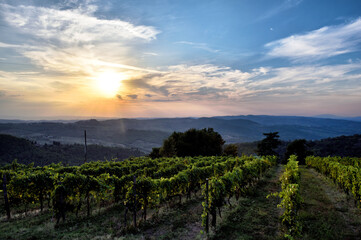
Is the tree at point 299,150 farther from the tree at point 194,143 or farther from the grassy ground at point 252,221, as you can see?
the grassy ground at point 252,221

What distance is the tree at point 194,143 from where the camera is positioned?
47.8 meters

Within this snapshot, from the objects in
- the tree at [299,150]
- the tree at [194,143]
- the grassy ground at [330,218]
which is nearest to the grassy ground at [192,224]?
the grassy ground at [330,218]

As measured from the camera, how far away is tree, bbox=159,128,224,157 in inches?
1881

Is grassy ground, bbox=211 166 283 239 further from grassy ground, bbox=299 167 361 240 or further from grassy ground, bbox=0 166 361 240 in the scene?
grassy ground, bbox=299 167 361 240

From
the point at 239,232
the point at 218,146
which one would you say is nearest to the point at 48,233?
the point at 239,232

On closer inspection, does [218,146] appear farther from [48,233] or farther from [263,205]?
[48,233]

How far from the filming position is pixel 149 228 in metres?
9.68

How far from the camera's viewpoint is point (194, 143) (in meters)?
49.5

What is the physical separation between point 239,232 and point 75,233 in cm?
763

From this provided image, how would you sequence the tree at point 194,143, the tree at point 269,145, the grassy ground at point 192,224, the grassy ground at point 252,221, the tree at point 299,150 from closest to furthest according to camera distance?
the grassy ground at point 252,221
the grassy ground at point 192,224
the tree at point 194,143
the tree at point 299,150
the tree at point 269,145

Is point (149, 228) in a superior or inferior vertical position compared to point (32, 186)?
inferior

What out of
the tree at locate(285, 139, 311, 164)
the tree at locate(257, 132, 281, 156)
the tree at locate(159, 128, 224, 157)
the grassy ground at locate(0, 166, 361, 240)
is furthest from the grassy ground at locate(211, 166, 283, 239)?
the tree at locate(257, 132, 281, 156)

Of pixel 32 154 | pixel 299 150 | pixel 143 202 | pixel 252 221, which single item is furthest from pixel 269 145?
pixel 32 154

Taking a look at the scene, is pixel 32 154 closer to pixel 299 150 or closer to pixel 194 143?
pixel 194 143
